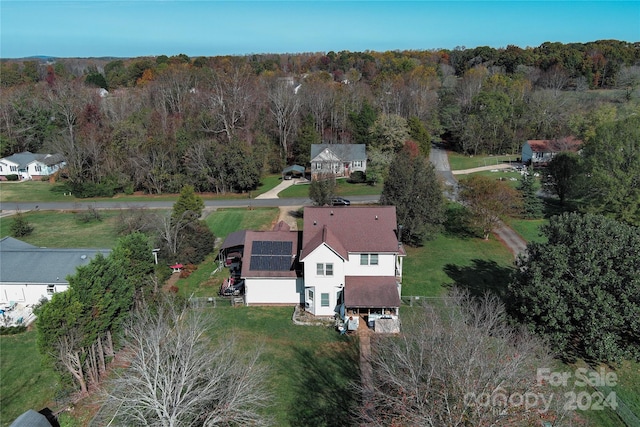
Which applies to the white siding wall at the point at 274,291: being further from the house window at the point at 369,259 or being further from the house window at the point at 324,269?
the house window at the point at 369,259

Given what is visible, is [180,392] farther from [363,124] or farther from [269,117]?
[269,117]

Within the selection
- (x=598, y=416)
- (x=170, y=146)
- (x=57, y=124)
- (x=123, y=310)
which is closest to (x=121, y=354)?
(x=123, y=310)

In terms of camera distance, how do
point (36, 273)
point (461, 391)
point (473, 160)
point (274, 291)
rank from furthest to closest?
point (473, 160), point (36, 273), point (274, 291), point (461, 391)

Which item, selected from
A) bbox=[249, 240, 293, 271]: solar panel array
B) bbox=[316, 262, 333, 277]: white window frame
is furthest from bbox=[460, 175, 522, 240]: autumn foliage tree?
bbox=[249, 240, 293, 271]: solar panel array

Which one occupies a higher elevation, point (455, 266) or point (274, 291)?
point (274, 291)

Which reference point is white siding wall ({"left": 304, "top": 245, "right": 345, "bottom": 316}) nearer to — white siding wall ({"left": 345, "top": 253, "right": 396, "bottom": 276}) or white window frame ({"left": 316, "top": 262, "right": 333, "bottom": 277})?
white window frame ({"left": 316, "top": 262, "right": 333, "bottom": 277})

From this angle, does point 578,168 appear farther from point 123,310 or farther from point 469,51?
point 469,51

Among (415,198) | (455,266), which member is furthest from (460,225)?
(455,266)
